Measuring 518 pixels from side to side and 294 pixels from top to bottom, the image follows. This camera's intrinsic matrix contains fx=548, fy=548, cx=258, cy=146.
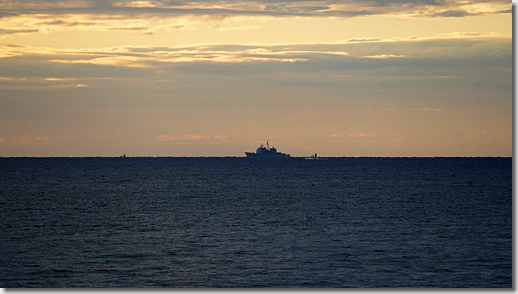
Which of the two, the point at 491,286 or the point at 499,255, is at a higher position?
the point at 499,255

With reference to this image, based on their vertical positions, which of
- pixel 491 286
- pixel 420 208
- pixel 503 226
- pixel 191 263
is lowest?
pixel 491 286

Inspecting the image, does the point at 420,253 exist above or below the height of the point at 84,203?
below

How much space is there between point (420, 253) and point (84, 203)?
53614 mm

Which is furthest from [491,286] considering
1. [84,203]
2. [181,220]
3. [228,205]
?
[84,203]

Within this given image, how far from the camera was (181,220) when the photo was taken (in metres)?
59.0

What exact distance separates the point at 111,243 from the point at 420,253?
23986mm

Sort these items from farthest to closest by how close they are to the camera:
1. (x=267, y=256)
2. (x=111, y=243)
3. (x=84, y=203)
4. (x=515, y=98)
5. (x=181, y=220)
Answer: (x=84, y=203) → (x=181, y=220) → (x=111, y=243) → (x=267, y=256) → (x=515, y=98)

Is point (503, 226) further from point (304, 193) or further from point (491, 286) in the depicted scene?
point (304, 193)

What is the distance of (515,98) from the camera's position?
886 inches

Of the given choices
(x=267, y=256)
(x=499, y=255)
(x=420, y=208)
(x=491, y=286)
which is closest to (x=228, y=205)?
(x=420, y=208)

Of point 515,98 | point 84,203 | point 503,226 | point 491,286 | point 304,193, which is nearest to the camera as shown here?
point 515,98

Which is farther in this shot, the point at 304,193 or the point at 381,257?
the point at 304,193

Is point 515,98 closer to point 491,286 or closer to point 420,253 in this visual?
point 491,286

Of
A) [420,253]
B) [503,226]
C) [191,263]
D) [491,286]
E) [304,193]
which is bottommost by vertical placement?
[491,286]
